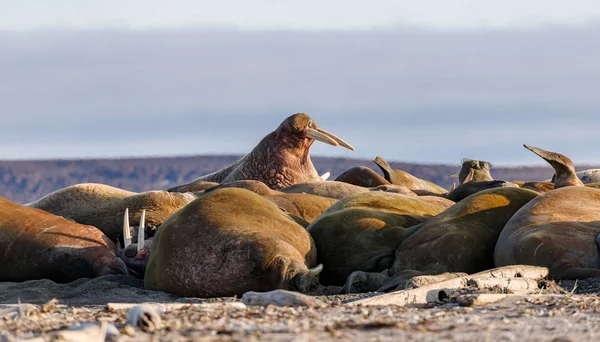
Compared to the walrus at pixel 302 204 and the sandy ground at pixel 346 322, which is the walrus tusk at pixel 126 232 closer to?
the walrus at pixel 302 204

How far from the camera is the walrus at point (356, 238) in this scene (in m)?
9.28

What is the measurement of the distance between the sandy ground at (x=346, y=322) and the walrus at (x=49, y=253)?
3.67 m

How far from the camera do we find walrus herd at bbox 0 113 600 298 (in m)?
8.49

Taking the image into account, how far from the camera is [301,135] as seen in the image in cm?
1628

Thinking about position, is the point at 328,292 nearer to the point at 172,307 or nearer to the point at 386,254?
the point at 386,254

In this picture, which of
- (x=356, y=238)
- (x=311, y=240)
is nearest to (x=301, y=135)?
(x=356, y=238)

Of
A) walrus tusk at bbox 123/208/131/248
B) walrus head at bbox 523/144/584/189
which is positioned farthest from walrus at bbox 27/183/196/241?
walrus head at bbox 523/144/584/189

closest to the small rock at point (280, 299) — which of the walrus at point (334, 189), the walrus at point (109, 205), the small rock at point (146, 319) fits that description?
the small rock at point (146, 319)

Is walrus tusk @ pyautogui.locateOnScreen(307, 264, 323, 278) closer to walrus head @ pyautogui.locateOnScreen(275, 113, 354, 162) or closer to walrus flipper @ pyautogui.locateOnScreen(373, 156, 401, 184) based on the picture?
walrus flipper @ pyautogui.locateOnScreen(373, 156, 401, 184)

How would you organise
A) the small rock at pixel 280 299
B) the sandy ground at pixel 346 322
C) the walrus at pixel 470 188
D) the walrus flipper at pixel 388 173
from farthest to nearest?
the walrus flipper at pixel 388 173
the walrus at pixel 470 188
the small rock at pixel 280 299
the sandy ground at pixel 346 322

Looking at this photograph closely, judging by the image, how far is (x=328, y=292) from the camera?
859cm

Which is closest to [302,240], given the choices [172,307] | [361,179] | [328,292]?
[328,292]

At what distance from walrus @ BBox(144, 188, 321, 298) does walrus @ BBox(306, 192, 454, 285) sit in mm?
252

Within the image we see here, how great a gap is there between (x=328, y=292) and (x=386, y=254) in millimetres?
879
